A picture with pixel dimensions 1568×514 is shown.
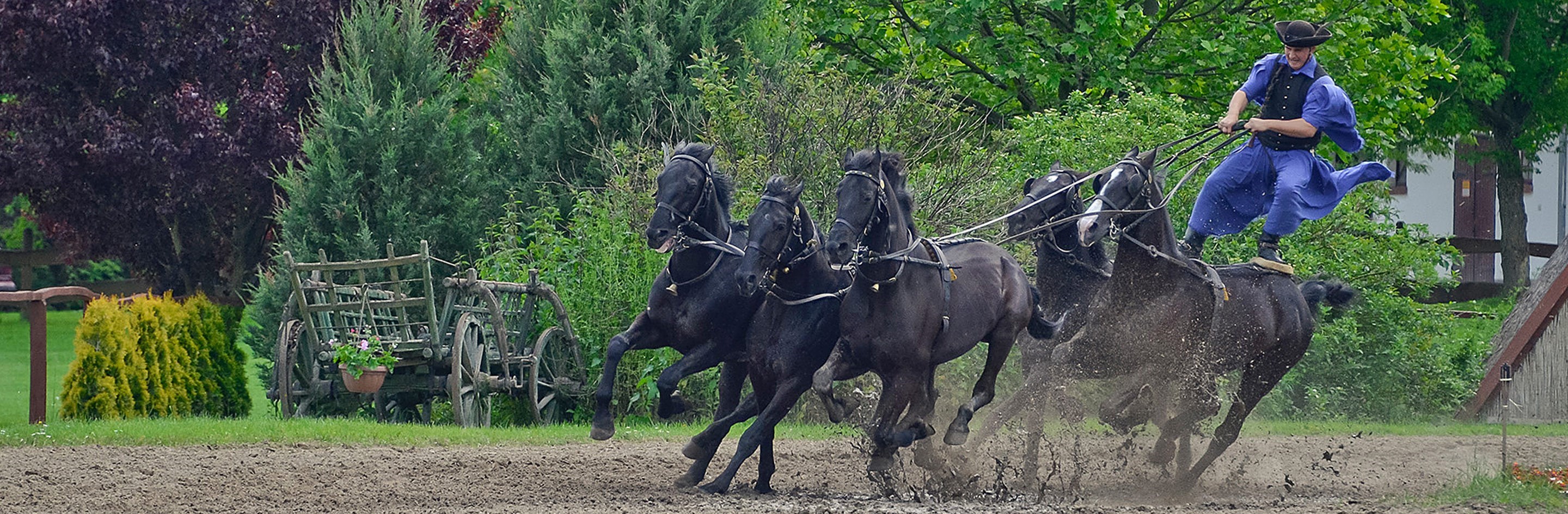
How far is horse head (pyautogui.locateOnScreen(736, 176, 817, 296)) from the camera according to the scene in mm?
7918

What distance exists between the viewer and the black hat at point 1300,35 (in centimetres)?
918

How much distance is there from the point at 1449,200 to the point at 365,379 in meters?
21.7

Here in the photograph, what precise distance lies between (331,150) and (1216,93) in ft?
31.9

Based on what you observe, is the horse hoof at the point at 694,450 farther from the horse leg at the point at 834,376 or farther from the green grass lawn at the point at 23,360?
the green grass lawn at the point at 23,360

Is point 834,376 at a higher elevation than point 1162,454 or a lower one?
higher

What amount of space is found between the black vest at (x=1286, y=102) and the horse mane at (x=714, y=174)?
306cm

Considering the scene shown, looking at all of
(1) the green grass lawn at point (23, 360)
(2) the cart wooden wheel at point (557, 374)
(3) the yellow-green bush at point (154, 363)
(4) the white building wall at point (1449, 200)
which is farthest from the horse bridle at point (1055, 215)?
(4) the white building wall at point (1449, 200)

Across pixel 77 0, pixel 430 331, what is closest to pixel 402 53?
pixel 77 0

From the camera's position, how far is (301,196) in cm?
1444

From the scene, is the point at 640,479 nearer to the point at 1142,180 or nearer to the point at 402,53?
the point at 1142,180

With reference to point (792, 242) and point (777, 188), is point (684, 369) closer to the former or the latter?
point (792, 242)

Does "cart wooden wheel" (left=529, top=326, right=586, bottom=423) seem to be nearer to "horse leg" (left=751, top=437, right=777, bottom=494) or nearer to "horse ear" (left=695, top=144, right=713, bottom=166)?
"horse leg" (left=751, top=437, right=777, bottom=494)

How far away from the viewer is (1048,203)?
898 cm

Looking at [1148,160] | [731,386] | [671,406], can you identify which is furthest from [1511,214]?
[671,406]
